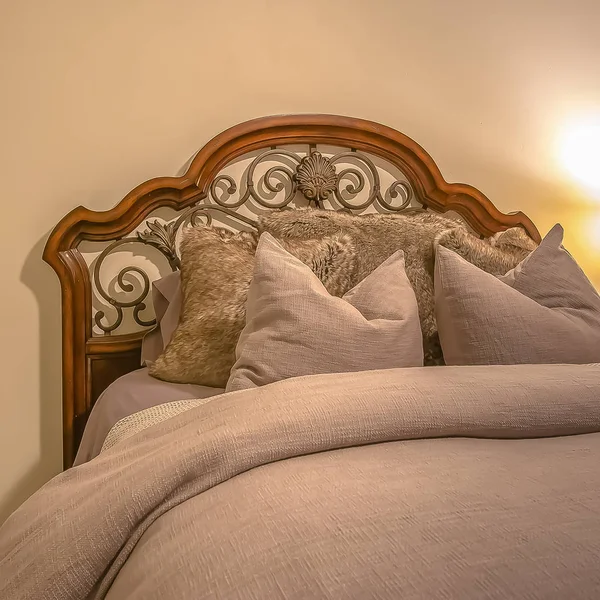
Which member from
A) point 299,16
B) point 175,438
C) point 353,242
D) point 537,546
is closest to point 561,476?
point 537,546

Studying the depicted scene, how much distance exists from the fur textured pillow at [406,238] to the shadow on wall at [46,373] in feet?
2.23

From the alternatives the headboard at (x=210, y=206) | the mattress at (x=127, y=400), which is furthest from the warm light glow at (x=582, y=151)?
the mattress at (x=127, y=400)

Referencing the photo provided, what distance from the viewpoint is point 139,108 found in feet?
6.24

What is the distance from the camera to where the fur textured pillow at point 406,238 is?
157 centimetres

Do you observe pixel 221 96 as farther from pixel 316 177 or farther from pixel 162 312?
pixel 162 312

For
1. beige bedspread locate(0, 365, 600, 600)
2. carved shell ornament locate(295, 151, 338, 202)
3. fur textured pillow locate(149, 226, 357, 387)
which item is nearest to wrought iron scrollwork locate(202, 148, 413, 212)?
carved shell ornament locate(295, 151, 338, 202)

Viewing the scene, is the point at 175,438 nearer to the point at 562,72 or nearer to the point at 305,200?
the point at 305,200

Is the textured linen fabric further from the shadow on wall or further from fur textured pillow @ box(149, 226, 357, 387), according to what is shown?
the shadow on wall

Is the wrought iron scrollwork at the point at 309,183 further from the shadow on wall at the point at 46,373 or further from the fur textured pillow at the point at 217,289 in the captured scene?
the shadow on wall at the point at 46,373

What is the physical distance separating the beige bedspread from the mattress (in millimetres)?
440

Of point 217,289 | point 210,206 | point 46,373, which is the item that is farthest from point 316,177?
point 46,373

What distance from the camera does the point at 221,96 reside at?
198 centimetres

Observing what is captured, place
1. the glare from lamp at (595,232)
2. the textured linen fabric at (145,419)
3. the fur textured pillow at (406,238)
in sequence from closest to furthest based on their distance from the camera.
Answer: the textured linen fabric at (145,419) → the fur textured pillow at (406,238) → the glare from lamp at (595,232)

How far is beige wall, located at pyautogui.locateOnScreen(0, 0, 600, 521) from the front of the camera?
1.80m
